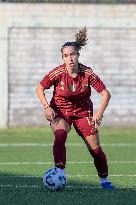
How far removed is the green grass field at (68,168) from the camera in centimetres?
1049

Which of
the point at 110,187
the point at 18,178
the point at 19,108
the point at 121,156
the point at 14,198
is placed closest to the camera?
the point at 14,198

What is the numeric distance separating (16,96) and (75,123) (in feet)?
42.8

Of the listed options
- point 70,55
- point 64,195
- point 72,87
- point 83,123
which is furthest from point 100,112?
point 64,195

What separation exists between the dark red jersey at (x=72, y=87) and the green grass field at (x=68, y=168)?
39.6 inches

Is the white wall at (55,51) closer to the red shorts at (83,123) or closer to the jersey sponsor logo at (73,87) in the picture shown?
the red shorts at (83,123)

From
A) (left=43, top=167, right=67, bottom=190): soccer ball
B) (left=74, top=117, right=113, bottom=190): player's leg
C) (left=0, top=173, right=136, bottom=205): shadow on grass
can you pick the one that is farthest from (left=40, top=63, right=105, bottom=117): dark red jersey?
(left=0, top=173, right=136, bottom=205): shadow on grass

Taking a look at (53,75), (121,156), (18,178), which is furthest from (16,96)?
(53,75)

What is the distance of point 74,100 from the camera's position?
11867 mm

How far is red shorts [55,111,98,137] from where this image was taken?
11836mm

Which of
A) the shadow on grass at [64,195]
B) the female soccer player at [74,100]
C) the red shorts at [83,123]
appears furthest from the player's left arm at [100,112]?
the shadow on grass at [64,195]

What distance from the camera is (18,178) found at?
43.9ft

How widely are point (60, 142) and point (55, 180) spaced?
1.64 feet

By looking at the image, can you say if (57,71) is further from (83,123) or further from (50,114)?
(83,123)

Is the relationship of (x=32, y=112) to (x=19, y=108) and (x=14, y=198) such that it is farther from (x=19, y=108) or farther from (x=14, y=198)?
(x=14, y=198)
